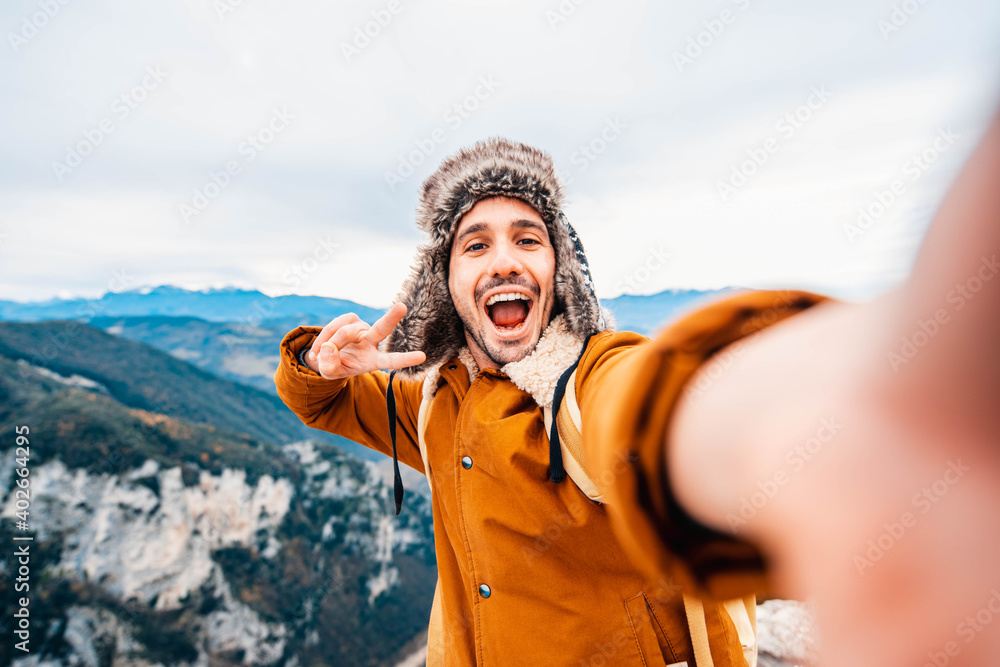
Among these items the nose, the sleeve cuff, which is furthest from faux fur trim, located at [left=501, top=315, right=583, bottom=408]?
the sleeve cuff

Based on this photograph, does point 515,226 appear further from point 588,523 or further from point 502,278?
point 588,523

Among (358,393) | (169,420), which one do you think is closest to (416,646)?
Result: (169,420)

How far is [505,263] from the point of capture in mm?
2152

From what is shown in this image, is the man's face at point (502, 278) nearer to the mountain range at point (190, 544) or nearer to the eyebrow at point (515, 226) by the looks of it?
the eyebrow at point (515, 226)

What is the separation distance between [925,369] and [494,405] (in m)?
1.51

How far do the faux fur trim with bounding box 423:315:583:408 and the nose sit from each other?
1.08ft

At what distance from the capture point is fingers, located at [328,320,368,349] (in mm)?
1935

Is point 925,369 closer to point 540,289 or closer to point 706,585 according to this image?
point 706,585

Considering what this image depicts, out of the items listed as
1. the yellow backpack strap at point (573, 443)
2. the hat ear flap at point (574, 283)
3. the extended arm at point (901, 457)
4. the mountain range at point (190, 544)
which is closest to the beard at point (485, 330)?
the hat ear flap at point (574, 283)

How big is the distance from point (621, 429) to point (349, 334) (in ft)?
5.13

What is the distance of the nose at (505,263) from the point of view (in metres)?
2.14

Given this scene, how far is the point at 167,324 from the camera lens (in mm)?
30344

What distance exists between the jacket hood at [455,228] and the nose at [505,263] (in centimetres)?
23

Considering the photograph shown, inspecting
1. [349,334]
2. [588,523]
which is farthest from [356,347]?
[588,523]
